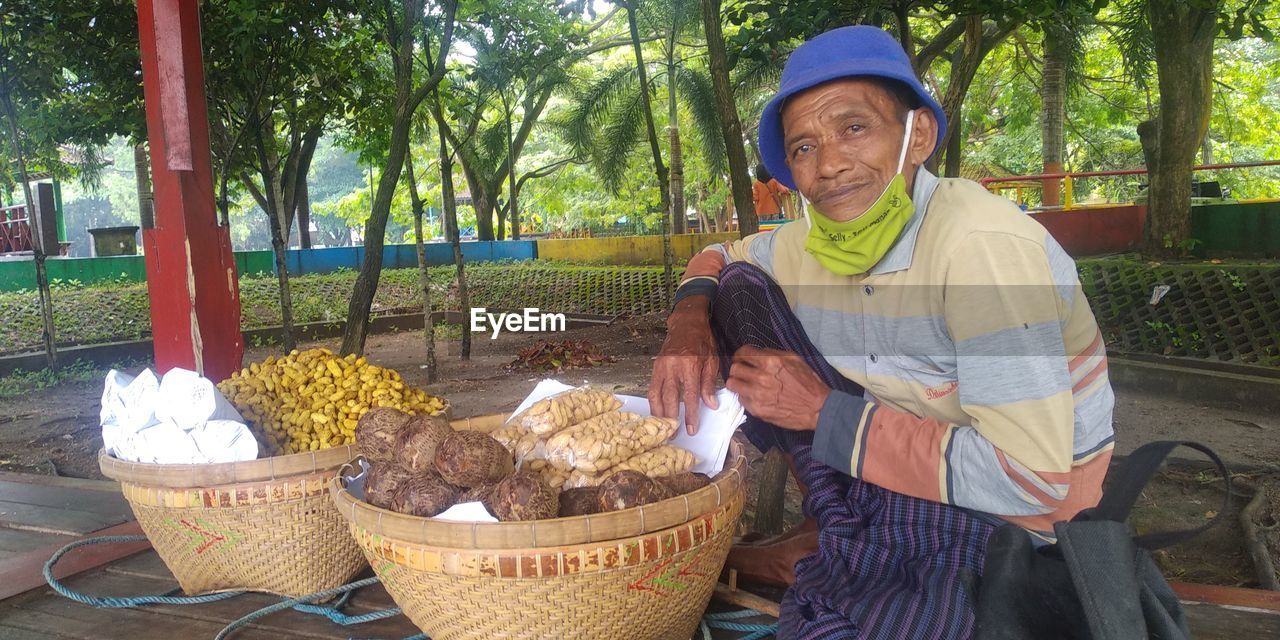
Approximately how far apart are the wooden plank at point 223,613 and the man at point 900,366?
91 cm

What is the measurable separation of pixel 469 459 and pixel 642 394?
16.7 ft

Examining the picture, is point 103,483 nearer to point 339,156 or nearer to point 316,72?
point 316,72

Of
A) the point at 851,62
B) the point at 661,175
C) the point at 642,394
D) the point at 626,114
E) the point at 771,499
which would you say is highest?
the point at 626,114

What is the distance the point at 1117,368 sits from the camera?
7.44m

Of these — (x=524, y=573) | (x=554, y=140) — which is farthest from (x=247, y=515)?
(x=554, y=140)

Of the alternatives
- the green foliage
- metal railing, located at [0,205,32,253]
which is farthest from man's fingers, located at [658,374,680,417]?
metal railing, located at [0,205,32,253]

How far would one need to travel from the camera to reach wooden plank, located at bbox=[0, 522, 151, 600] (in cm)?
236

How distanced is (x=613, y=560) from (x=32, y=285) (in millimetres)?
14322

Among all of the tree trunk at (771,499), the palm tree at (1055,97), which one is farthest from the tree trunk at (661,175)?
the tree trunk at (771,499)

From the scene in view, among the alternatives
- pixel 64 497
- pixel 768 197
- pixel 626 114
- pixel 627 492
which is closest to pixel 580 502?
pixel 627 492

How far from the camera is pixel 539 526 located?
1.57 metres

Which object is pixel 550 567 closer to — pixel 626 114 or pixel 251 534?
pixel 251 534

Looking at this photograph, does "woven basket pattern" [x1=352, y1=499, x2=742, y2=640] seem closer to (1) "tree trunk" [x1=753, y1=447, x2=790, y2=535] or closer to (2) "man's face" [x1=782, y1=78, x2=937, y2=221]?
(2) "man's face" [x1=782, y1=78, x2=937, y2=221]

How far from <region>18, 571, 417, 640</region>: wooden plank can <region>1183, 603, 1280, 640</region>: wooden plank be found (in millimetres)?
1849
